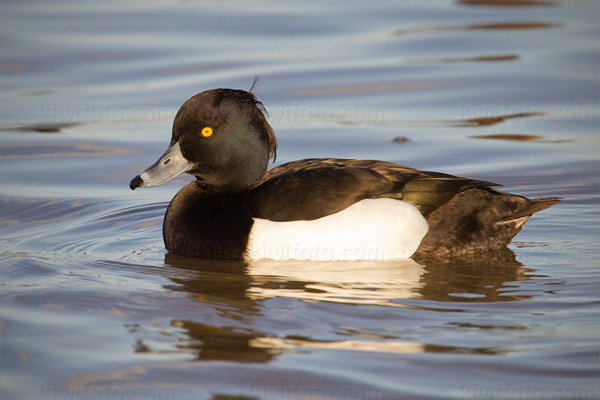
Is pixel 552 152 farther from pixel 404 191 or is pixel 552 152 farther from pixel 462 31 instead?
pixel 462 31

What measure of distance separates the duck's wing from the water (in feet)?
1.35

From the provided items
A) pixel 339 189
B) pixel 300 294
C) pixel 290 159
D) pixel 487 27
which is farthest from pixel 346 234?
pixel 487 27

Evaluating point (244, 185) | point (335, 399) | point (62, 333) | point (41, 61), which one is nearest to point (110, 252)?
point (244, 185)

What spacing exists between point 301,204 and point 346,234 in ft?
1.27

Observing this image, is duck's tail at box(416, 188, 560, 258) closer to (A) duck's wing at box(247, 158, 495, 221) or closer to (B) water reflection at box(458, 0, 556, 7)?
(A) duck's wing at box(247, 158, 495, 221)

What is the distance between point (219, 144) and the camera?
6270 millimetres

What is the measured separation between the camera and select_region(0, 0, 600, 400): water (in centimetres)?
442

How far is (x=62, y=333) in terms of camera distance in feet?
16.1

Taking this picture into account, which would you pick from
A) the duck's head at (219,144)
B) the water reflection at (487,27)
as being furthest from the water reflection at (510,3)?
the duck's head at (219,144)

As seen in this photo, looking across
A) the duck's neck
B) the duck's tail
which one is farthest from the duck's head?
the duck's tail

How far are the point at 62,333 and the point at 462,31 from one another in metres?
9.37

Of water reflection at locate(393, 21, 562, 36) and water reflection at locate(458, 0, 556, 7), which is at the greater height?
water reflection at locate(458, 0, 556, 7)

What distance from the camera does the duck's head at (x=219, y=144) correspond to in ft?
20.3

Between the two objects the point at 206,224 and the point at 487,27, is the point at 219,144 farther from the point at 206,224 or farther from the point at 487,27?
the point at 487,27
